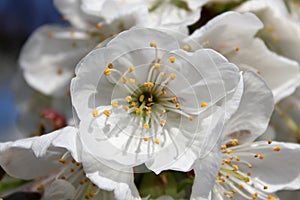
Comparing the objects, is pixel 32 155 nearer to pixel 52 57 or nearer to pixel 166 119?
pixel 166 119

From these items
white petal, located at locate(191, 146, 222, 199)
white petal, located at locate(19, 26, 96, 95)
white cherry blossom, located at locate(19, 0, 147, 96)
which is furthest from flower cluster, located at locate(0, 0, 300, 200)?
white petal, located at locate(19, 26, 96, 95)

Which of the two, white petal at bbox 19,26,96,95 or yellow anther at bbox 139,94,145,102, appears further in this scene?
white petal at bbox 19,26,96,95

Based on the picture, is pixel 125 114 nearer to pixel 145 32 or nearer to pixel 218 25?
pixel 145 32

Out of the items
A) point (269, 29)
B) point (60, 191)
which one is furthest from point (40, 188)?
point (269, 29)

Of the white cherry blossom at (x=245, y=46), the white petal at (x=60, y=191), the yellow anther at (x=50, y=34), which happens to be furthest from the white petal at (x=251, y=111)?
the yellow anther at (x=50, y=34)

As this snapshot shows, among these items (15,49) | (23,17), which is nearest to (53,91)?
(23,17)

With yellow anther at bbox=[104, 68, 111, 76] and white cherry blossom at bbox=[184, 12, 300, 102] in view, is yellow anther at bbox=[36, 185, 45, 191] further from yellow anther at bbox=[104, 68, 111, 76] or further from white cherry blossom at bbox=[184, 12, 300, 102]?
white cherry blossom at bbox=[184, 12, 300, 102]
